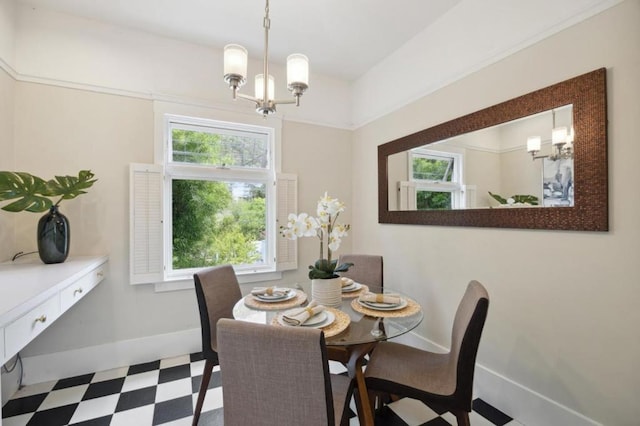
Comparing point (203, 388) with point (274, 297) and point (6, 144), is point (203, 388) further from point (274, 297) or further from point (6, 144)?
point (6, 144)

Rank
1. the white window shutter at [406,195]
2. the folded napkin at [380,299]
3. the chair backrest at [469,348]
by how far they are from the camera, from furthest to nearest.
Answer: the white window shutter at [406,195], the folded napkin at [380,299], the chair backrest at [469,348]

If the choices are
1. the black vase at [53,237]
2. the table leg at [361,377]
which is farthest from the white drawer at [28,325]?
the table leg at [361,377]

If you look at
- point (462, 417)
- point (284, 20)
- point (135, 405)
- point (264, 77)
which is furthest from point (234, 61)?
point (135, 405)

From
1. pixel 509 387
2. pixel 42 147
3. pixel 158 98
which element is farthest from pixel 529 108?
pixel 42 147

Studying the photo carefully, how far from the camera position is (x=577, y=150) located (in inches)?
59.1

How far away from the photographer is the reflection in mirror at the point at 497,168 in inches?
62.6

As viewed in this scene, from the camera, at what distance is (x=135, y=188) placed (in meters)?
2.36

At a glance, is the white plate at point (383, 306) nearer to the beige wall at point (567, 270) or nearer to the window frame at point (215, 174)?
the beige wall at point (567, 270)

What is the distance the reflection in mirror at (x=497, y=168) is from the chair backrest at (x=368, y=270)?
24.5 inches

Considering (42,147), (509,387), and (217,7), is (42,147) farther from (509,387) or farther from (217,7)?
(509,387)

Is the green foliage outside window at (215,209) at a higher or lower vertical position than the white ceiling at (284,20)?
lower

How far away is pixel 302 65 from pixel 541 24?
4.58ft

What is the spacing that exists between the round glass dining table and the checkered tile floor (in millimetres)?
524

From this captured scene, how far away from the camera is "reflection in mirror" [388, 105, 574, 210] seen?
62.6 inches
